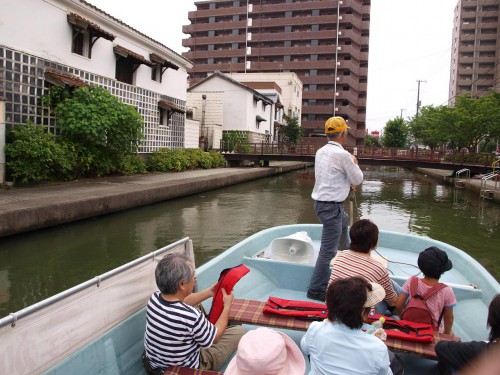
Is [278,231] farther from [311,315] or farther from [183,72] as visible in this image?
[183,72]

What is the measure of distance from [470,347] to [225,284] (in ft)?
4.33

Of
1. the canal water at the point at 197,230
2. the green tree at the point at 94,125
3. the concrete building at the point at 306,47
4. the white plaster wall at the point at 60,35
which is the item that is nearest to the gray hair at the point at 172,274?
the canal water at the point at 197,230

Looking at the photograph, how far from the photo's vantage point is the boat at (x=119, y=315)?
70.7 inches

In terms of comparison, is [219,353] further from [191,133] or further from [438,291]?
[191,133]

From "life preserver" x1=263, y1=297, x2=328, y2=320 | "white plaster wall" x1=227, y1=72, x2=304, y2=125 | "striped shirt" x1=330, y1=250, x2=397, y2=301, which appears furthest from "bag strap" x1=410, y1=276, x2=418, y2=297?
"white plaster wall" x1=227, y1=72, x2=304, y2=125

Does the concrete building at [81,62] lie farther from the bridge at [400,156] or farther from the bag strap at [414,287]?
the bag strap at [414,287]

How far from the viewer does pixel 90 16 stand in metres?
15.3

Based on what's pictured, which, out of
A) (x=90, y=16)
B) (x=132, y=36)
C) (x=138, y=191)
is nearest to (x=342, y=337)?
(x=138, y=191)

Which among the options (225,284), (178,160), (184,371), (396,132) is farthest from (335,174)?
(396,132)

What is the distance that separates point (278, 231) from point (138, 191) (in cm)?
667

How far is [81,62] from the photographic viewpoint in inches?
591

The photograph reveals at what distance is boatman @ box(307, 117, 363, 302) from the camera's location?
11.6 feet

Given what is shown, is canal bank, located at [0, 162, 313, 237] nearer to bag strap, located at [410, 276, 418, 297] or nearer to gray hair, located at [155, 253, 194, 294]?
gray hair, located at [155, 253, 194, 294]

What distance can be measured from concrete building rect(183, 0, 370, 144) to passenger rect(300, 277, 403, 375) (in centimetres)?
5654
